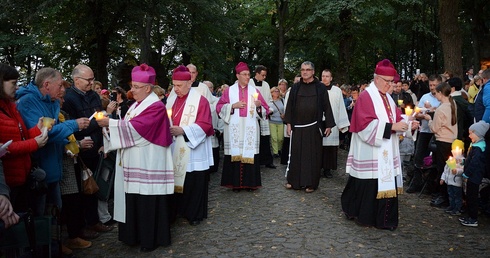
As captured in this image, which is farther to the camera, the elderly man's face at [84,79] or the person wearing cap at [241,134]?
the person wearing cap at [241,134]

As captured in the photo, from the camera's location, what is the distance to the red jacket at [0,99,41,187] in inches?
148

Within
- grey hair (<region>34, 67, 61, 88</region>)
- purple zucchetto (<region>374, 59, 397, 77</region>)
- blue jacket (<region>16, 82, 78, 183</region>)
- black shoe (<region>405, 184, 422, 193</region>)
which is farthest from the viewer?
black shoe (<region>405, 184, 422, 193</region>)

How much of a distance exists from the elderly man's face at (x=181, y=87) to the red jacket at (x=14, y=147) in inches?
96.0

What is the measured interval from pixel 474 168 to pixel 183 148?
410cm

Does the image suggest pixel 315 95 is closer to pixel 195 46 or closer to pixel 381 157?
pixel 381 157

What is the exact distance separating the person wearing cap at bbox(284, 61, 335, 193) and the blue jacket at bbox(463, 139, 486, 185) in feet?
7.87

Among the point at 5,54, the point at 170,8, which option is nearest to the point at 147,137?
the point at 170,8

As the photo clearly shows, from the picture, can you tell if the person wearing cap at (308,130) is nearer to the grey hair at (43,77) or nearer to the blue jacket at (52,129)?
the blue jacket at (52,129)

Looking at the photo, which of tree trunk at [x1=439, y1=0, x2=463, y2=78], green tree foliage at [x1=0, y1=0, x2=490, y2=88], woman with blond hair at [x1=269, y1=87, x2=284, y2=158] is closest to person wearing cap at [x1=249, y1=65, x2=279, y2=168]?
woman with blond hair at [x1=269, y1=87, x2=284, y2=158]

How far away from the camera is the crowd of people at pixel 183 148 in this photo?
14.5ft

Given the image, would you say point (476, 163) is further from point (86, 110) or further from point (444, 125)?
point (86, 110)

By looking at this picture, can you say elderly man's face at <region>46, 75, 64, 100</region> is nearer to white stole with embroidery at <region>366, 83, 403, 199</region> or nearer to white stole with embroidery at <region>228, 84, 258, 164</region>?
white stole with embroidery at <region>228, 84, 258, 164</region>

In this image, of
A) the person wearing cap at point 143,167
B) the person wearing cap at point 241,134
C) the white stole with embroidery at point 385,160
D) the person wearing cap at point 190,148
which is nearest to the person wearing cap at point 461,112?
the white stole with embroidery at point 385,160

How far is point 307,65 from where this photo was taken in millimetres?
7812
